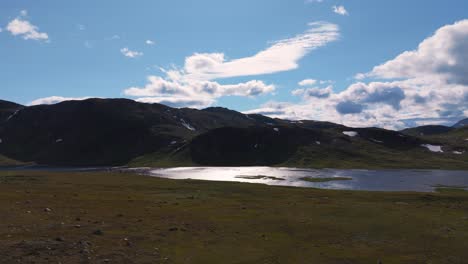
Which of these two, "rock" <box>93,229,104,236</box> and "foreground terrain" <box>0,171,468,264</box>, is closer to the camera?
"foreground terrain" <box>0,171,468,264</box>

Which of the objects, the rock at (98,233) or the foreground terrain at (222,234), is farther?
the rock at (98,233)

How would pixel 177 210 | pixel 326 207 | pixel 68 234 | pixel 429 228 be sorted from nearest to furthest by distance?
pixel 68 234 → pixel 429 228 → pixel 177 210 → pixel 326 207

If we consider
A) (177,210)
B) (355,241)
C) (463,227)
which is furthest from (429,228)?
(177,210)

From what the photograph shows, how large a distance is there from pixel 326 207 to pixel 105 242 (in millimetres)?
39387

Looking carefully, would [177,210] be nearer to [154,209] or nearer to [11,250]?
[154,209]

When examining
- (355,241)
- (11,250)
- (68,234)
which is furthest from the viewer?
(355,241)

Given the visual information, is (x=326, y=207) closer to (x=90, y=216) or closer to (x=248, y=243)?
(x=248, y=243)

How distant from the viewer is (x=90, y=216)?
155 feet

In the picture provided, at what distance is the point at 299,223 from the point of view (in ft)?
156

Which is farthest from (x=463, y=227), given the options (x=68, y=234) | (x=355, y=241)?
(x=68, y=234)

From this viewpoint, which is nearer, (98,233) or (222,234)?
(98,233)

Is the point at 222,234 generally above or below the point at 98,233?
below

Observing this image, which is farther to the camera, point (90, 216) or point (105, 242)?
point (90, 216)

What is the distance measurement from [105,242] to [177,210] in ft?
76.4
